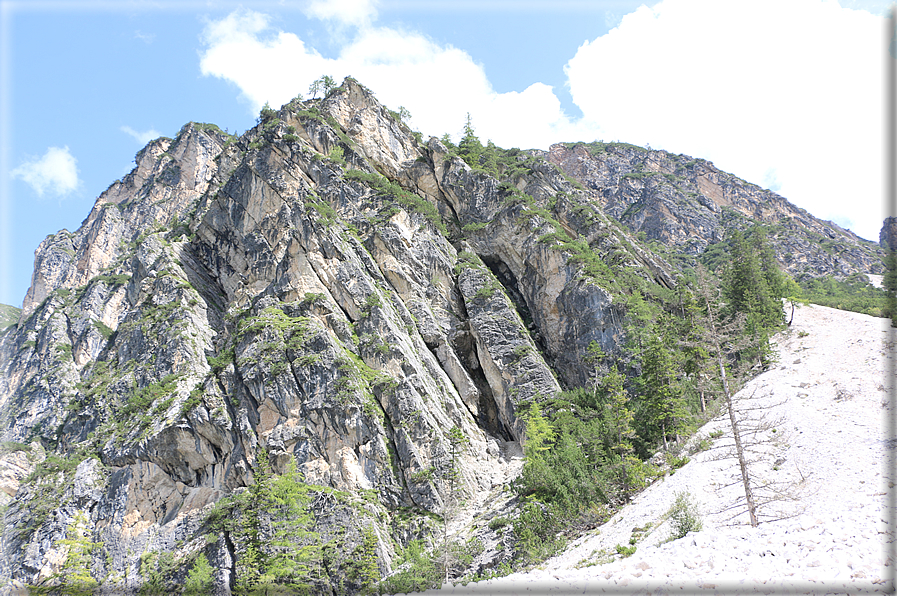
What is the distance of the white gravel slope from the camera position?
13125mm

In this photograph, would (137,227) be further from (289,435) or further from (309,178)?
(289,435)

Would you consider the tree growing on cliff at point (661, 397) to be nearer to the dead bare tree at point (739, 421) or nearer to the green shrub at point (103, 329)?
the dead bare tree at point (739, 421)

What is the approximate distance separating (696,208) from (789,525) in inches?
5292

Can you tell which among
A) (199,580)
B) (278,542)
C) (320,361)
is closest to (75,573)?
(199,580)

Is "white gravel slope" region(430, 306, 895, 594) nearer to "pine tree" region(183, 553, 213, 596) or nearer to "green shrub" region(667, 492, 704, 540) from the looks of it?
"green shrub" region(667, 492, 704, 540)

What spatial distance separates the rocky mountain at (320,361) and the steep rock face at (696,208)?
202 feet

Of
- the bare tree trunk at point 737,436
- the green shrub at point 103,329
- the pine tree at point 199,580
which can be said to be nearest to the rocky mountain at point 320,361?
the pine tree at point 199,580

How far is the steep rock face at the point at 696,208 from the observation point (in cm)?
11288

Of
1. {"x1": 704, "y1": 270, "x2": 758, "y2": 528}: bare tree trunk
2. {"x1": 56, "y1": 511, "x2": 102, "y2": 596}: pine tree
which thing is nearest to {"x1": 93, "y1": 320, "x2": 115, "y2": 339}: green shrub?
{"x1": 56, "y1": 511, "x2": 102, "y2": 596}: pine tree

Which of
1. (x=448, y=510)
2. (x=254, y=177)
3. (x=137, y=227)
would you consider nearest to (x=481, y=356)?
(x=448, y=510)

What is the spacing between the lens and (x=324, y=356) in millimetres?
44750

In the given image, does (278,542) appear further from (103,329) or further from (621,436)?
(103,329)

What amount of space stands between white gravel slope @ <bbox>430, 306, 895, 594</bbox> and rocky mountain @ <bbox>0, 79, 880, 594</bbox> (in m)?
12.4

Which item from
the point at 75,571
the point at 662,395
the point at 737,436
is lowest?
the point at 75,571
